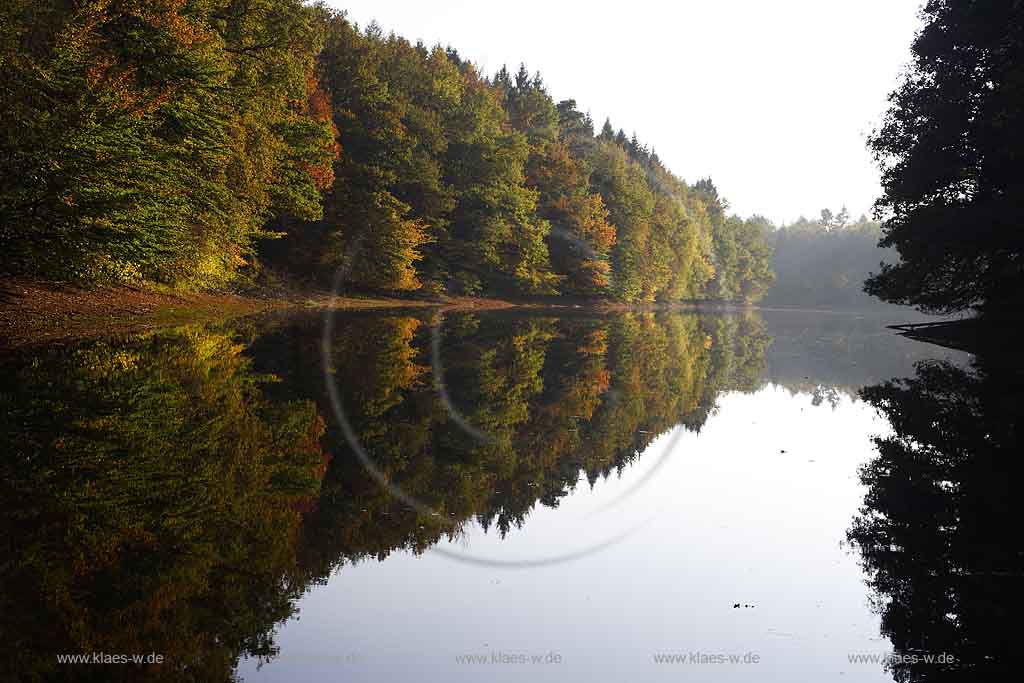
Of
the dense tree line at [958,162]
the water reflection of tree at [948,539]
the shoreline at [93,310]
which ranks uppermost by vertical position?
the dense tree line at [958,162]

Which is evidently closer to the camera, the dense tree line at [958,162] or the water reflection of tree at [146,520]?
the water reflection of tree at [146,520]

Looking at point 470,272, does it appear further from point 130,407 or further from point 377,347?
point 130,407

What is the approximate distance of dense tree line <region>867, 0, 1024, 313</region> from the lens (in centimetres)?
2523

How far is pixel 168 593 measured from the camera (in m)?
5.08

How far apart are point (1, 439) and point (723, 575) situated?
7584 mm

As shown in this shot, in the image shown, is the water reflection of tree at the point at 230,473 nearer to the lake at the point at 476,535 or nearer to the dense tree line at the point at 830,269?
the lake at the point at 476,535

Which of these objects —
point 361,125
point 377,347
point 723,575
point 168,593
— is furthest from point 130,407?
point 361,125

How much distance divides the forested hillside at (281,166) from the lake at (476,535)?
22.0 ft

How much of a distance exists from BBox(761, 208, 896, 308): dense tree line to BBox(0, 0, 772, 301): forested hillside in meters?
71.8

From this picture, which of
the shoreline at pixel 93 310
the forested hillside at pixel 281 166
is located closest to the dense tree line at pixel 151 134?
the forested hillside at pixel 281 166

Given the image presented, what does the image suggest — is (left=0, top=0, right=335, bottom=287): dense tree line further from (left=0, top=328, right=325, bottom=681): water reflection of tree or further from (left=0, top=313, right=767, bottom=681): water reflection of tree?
(left=0, top=328, right=325, bottom=681): water reflection of tree

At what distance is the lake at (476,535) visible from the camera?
15.5 ft

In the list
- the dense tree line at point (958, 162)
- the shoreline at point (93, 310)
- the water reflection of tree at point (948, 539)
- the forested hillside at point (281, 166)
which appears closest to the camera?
the water reflection of tree at point (948, 539)

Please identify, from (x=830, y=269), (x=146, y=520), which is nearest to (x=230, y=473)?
(x=146, y=520)
